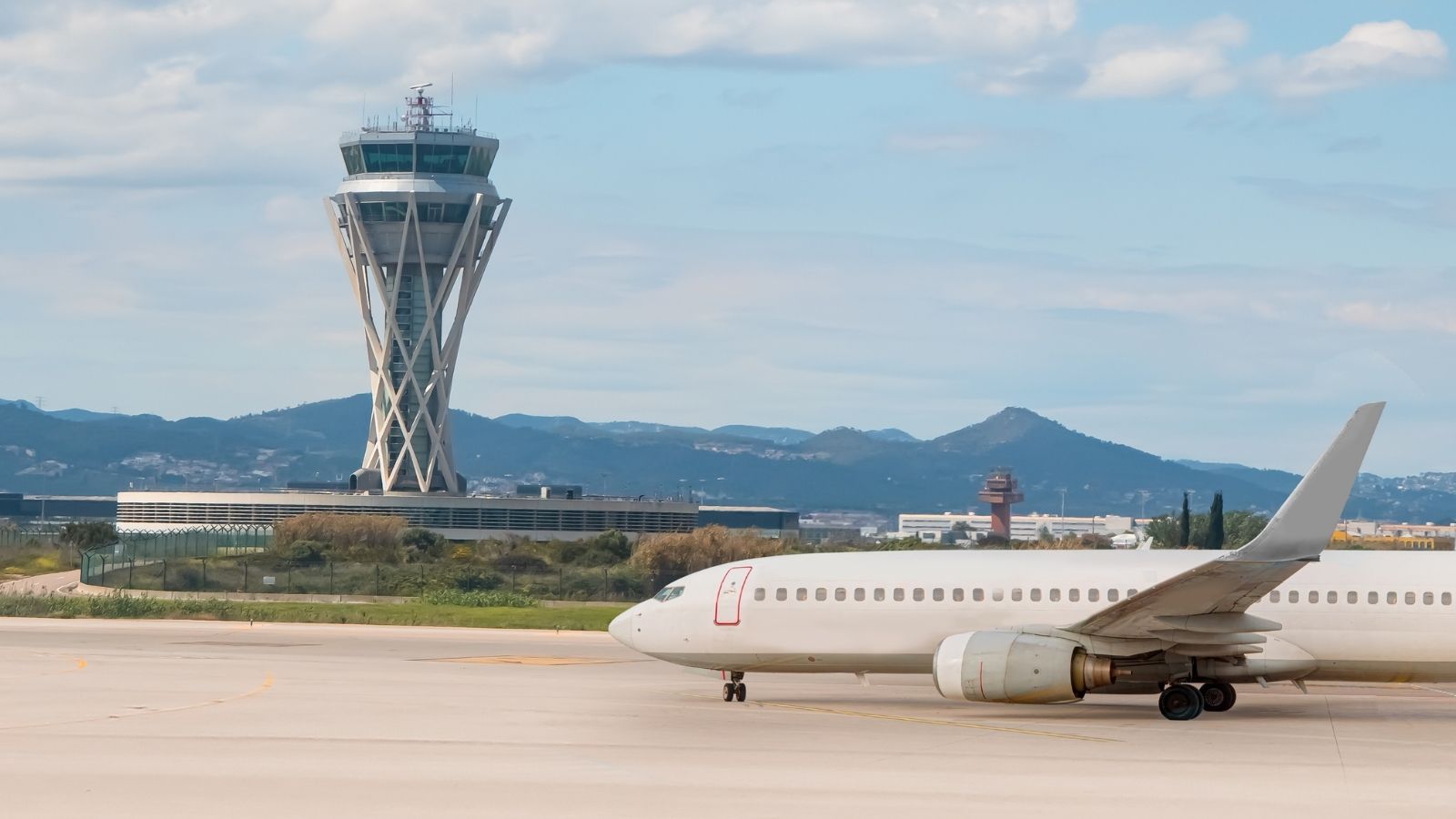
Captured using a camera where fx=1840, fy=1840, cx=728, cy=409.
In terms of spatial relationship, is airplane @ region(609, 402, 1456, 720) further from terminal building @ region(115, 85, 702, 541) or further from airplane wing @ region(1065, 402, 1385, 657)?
terminal building @ region(115, 85, 702, 541)

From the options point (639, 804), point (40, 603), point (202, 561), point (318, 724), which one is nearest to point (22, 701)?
point (318, 724)

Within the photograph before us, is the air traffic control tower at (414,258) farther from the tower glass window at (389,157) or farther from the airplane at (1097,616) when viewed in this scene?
the airplane at (1097,616)

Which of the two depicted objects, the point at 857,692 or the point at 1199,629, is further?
the point at 857,692

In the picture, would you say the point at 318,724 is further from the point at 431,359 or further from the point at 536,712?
the point at 431,359

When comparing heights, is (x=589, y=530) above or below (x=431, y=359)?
below

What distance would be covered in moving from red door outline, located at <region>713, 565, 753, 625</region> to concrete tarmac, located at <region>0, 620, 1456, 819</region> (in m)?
1.50

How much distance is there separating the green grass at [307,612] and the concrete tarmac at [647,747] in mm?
14724

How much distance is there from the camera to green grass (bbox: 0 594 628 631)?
175 ft

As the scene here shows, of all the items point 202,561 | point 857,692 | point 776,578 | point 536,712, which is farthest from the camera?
point 202,561

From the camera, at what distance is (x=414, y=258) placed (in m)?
141

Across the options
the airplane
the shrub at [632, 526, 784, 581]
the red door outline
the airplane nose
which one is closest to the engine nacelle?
the airplane

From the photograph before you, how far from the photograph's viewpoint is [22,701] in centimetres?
2978

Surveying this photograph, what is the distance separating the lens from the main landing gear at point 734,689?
102 feet

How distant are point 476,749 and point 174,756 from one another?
12.4 feet
